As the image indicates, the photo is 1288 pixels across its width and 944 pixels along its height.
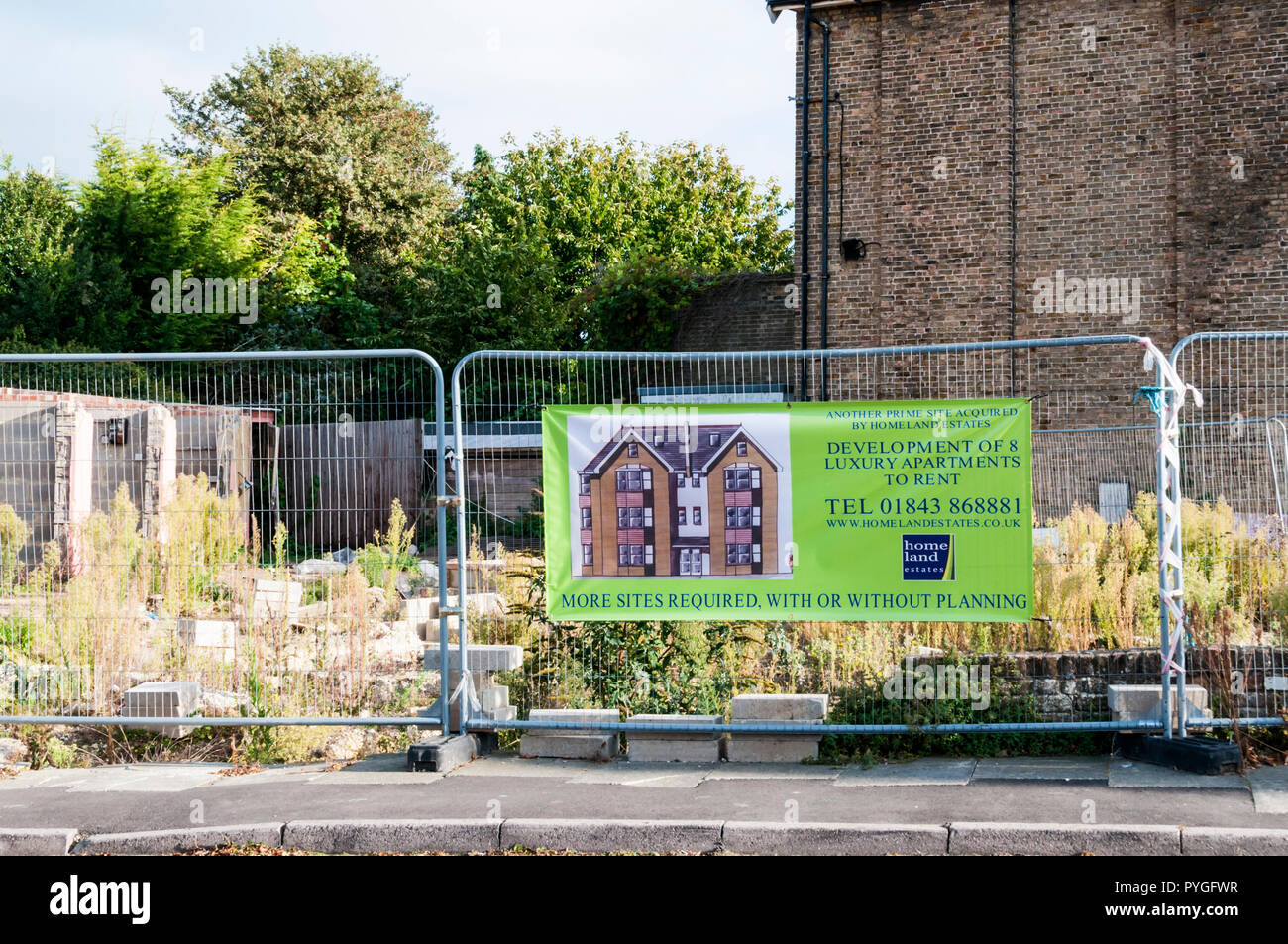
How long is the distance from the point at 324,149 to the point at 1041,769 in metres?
33.6

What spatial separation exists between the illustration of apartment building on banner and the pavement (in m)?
1.35

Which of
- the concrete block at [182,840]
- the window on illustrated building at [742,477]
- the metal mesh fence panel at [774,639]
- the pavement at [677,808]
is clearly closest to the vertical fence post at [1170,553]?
the metal mesh fence panel at [774,639]

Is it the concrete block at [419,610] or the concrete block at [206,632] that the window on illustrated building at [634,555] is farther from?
the concrete block at [419,610]

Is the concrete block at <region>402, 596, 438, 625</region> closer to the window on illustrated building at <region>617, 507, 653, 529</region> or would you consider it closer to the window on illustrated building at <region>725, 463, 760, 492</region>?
the window on illustrated building at <region>617, 507, 653, 529</region>

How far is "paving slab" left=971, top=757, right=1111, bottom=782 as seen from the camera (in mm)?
6965

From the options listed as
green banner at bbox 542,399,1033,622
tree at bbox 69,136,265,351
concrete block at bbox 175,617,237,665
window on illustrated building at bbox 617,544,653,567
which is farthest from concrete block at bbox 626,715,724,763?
tree at bbox 69,136,265,351

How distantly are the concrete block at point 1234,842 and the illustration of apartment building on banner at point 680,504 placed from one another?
2.88m

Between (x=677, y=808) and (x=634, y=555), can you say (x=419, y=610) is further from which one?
(x=677, y=808)

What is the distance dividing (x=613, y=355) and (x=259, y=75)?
111ft

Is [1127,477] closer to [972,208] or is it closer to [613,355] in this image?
[972,208]
